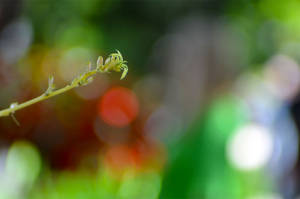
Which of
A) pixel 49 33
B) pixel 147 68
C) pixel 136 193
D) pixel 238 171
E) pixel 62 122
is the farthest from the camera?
pixel 147 68

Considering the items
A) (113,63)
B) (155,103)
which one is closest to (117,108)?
(155,103)

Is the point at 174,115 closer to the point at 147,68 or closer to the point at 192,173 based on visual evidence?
the point at 147,68

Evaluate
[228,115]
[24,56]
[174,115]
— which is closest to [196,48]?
[174,115]

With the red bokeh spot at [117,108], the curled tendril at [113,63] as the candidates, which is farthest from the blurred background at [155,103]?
the curled tendril at [113,63]

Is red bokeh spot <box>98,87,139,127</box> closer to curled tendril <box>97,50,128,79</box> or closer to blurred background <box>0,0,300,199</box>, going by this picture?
blurred background <box>0,0,300,199</box>

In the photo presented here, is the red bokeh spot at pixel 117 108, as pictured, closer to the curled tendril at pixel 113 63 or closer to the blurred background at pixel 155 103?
the blurred background at pixel 155 103

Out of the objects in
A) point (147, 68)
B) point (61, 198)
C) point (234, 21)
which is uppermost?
point (61, 198)

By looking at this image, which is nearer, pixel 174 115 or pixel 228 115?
pixel 228 115

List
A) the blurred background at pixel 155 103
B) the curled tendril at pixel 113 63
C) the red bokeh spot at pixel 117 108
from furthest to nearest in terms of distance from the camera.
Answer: the red bokeh spot at pixel 117 108, the blurred background at pixel 155 103, the curled tendril at pixel 113 63

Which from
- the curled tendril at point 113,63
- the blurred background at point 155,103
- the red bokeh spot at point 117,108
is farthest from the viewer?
the red bokeh spot at point 117,108
